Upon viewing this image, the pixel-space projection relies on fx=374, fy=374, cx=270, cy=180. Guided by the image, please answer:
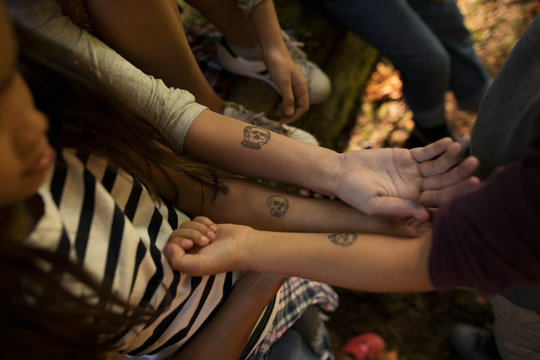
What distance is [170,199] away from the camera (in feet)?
3.67

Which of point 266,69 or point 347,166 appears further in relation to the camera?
point 266,69

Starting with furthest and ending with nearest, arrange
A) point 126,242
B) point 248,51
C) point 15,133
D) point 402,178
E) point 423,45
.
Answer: point 423,45 < point 248,51 < point 402,178 < point 126,242 < point 15,133

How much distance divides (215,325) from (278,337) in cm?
33

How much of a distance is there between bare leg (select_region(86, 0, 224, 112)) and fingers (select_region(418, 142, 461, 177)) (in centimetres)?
83

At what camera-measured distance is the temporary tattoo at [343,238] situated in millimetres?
910

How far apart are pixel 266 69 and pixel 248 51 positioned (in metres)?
0.11

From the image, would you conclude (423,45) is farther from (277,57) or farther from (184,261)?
(184,261)

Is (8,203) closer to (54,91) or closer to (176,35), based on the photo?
(54,91)

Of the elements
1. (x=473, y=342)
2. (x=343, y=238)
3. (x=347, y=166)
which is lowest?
(x=473, y=342)

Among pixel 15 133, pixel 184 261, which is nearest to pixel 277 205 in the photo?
pixel 184 261

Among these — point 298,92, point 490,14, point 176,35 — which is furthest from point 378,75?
point 176,35

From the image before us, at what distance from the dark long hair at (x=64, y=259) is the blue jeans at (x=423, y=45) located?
49.8 inches

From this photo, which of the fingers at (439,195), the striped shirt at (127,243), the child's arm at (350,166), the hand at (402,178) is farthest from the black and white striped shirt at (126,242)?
the fingers at (439,195)

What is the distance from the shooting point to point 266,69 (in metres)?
1.62
